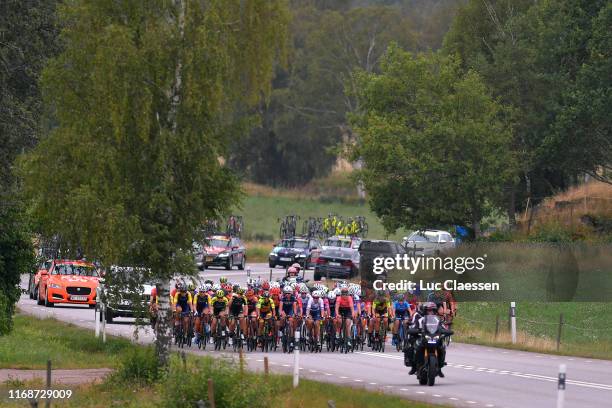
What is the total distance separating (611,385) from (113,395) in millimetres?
9833

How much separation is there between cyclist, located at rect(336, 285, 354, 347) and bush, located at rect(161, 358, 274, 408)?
48.8ft

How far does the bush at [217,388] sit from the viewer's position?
60.0 feet

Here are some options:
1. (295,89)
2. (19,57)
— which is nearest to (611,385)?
(19,57)

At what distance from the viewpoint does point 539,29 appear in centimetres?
6150

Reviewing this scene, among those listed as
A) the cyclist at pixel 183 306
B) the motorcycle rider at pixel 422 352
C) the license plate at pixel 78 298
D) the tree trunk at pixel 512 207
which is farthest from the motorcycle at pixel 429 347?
the tree trunk at pixel 512 207

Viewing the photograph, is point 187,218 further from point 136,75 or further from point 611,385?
point 611,385

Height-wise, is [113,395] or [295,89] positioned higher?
[295,89]

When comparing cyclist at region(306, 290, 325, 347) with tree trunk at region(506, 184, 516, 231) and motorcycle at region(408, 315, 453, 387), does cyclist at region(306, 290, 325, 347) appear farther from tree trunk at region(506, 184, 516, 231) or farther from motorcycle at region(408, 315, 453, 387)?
tree trunk at region(506, 184, 516, 231)

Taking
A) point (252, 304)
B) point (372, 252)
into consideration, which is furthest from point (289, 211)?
point (252, 304)

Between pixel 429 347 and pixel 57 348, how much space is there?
9.21 m

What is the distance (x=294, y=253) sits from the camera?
66188 mm

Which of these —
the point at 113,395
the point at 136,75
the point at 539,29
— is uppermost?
the point at 539,29

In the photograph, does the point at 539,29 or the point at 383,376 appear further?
the point at 539,29

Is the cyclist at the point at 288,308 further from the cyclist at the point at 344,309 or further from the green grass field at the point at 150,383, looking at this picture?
the green grass field at the point at 150,383
